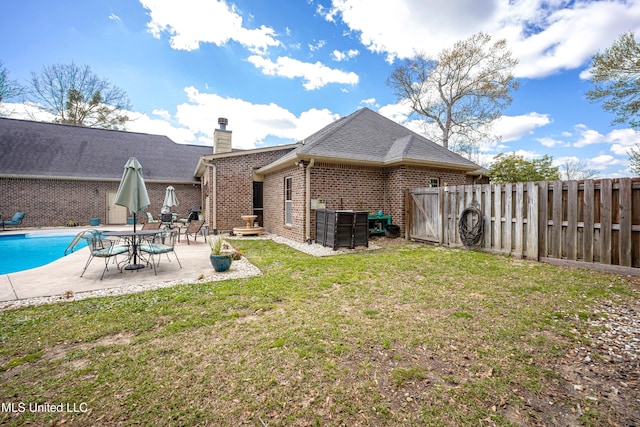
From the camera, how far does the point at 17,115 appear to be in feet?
65.8

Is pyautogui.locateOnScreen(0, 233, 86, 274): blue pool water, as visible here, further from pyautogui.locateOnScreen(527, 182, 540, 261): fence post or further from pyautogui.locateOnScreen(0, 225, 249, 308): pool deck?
pyautogui.locateOnScreen(527, 182, 540, 261): fence post

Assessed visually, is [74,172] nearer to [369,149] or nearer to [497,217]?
[369,149]

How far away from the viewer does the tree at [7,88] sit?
59.4 ft

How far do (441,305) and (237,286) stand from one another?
3.30m

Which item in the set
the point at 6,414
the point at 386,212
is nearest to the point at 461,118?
the point at 386,212

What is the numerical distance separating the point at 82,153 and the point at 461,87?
89.0 feet

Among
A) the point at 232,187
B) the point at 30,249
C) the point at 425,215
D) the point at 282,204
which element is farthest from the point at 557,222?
the point at 30,249

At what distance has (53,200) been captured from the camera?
15.6 meters

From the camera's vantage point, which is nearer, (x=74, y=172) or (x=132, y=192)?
(x=132, y=192)

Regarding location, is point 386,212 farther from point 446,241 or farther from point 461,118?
point 461,118

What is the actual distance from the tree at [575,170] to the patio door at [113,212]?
32745mm

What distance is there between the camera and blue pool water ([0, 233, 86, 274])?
6.97m

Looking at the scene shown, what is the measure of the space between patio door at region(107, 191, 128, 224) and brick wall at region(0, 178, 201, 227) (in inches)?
7.6

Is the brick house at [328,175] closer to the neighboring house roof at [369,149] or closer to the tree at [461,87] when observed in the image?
the neighboring house roof at [369,149]
